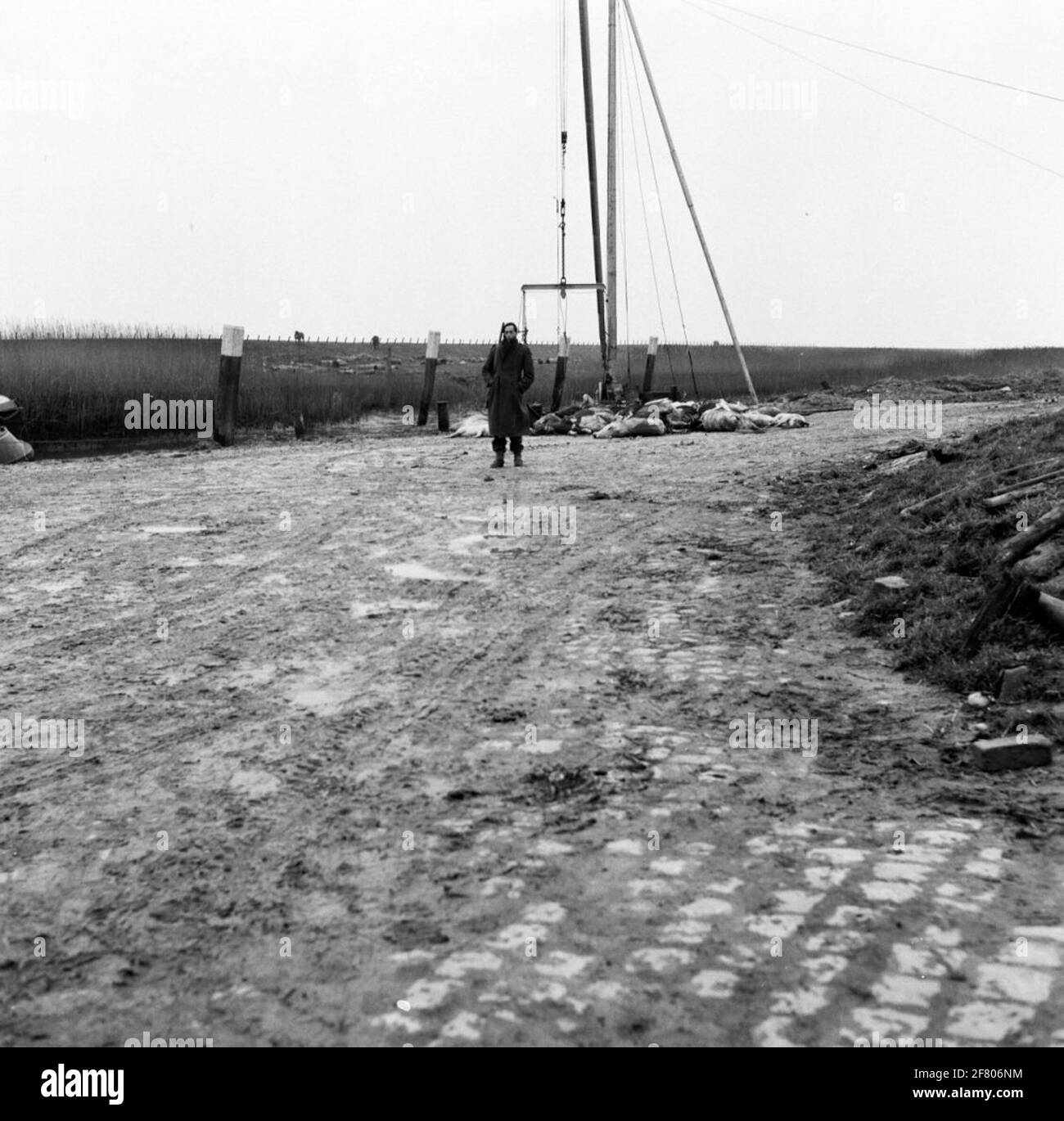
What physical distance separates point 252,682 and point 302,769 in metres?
1.03

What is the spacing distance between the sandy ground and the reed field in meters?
12.9

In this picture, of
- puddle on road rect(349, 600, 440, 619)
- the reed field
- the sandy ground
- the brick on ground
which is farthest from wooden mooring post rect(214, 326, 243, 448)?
the brick on ground

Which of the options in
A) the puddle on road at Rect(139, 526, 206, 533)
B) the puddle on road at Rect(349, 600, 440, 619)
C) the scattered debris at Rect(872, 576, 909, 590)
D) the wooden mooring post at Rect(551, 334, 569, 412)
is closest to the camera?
the puddle on road at Rect(349, 600, 440, 619)

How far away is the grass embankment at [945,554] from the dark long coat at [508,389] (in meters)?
3.18

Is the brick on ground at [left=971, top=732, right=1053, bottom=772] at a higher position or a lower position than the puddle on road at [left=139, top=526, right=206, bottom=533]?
lower

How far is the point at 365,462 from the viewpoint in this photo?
13156 mm

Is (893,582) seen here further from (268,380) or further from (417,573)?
(268,380)

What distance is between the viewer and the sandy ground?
2.50m

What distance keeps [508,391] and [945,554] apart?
21.8 feet

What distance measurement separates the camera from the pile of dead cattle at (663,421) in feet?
A: 57.2

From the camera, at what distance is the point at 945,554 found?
21.4 ft

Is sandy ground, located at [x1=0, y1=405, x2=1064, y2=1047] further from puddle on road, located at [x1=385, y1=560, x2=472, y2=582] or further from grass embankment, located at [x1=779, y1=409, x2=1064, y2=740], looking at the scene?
grass embankment, located at [x1=779, y1=409, x2=1064, y2=740]

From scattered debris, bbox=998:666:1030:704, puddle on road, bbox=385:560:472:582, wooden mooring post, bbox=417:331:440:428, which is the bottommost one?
scattered debris, bbox=998:666:1030:704
